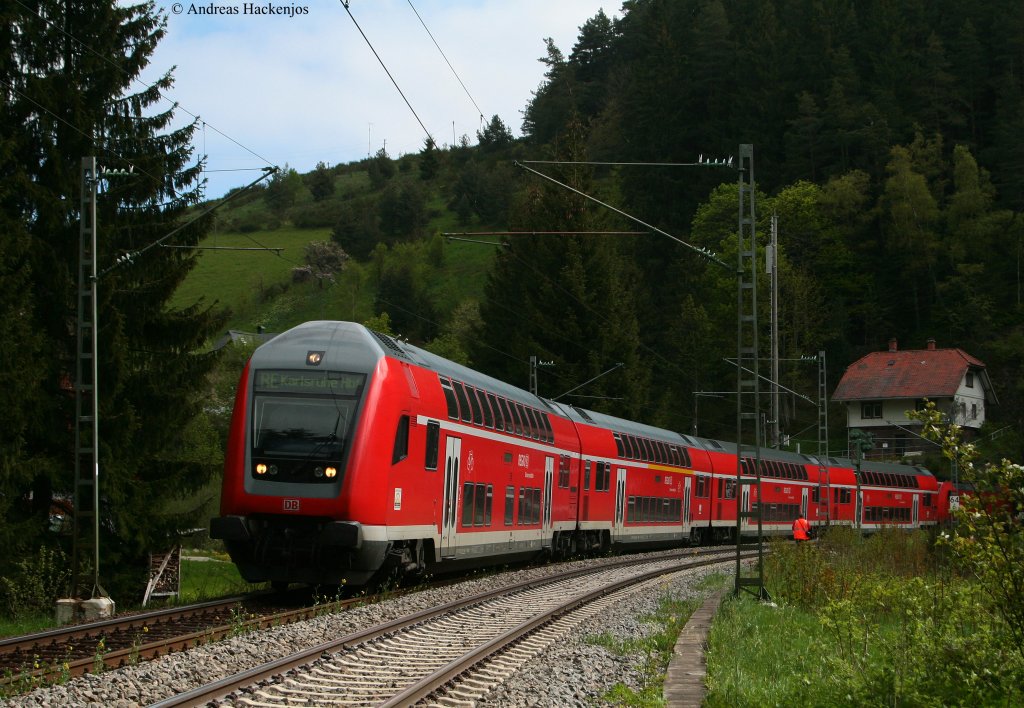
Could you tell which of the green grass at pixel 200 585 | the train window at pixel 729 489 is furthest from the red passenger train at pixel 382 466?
the train window at pixel 729 489

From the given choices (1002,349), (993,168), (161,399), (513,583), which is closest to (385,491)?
(513,583)

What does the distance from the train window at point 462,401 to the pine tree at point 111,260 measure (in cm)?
784

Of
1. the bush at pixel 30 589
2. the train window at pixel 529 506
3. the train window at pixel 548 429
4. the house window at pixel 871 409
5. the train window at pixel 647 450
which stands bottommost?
the bush at pixel 30 589

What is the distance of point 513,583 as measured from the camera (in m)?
21.2

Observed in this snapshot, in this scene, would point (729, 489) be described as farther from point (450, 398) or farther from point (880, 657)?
point (880, 657)

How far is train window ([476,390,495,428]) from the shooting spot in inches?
858

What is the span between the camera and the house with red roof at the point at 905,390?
79875mm

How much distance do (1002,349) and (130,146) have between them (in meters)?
67.3

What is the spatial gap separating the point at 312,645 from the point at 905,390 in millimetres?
74379

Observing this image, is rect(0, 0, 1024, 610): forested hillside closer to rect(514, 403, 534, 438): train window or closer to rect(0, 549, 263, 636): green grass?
rect(0, 549, 263, 636): green grass

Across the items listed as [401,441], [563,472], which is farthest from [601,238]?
[401,441]

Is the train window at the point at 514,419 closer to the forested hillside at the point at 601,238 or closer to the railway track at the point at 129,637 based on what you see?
the forested hillside at the point at 601,238

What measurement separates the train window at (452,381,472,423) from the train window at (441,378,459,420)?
0.72 ft

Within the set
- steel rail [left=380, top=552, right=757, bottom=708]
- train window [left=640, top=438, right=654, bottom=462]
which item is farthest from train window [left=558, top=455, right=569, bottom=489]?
train window [left=640, top=438, right=654, bottom=462]
